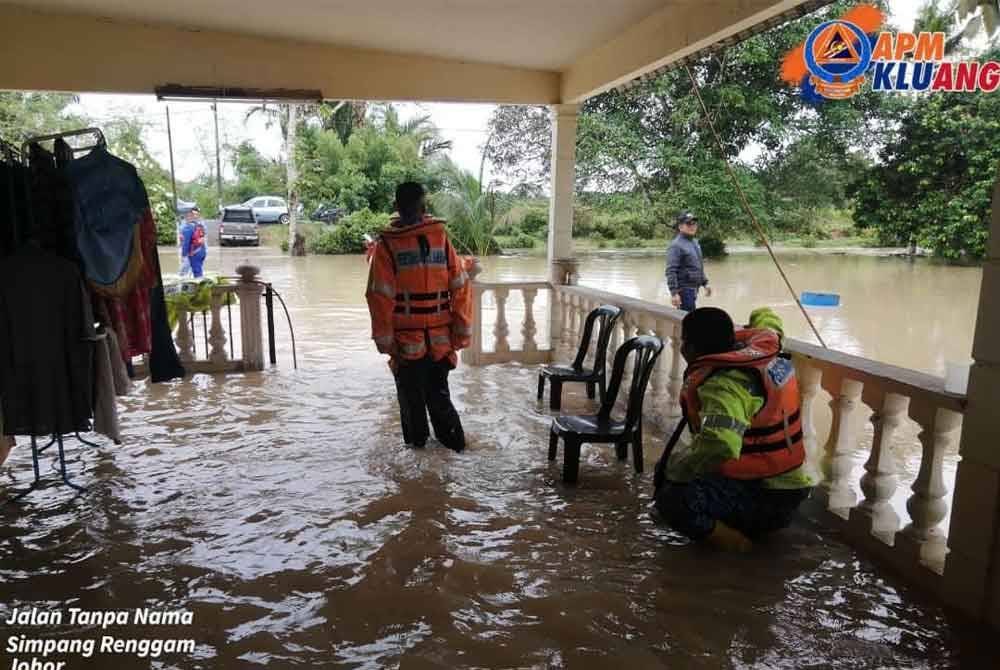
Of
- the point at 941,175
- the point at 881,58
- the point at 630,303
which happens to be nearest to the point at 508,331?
the point at 630,303

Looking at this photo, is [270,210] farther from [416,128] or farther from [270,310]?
[270,310]

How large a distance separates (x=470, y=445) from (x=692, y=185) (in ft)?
40.0

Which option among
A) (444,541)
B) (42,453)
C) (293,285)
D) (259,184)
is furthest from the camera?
(259,184)

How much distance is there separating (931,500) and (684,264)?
157 inches

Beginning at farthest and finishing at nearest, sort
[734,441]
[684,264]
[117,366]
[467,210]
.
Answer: [467,210], [684,264], [117,366], [734,441]

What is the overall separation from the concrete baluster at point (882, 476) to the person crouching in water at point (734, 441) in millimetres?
303

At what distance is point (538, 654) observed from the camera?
2.08 m

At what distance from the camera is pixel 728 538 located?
2721mm

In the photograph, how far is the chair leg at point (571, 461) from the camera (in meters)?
3.41

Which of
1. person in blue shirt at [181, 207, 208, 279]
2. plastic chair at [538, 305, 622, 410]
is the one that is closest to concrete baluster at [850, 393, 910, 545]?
plastic chair at [538, 305, 622, 410]

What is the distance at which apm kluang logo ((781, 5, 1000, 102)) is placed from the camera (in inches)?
286

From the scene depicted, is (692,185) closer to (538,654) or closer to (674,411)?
(674,411)

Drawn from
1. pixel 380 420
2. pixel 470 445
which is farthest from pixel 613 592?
pixel 380 420

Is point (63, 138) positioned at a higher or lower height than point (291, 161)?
lower
